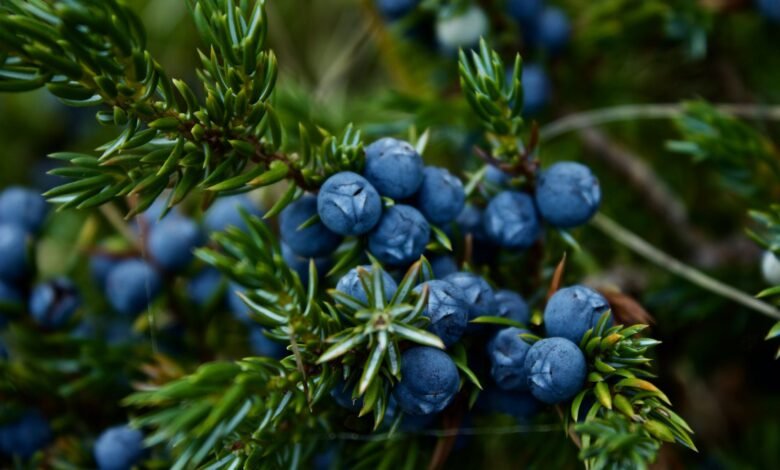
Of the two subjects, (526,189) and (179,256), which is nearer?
(526,189)

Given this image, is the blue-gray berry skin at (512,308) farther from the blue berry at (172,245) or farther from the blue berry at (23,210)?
the blue berry at (23,210)

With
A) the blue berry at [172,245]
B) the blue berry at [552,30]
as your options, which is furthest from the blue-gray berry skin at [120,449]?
the blue berry at [552,30]

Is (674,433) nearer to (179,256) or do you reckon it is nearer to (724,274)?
(724,274)

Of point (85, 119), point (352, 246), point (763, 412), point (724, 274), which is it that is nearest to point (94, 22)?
point (352, 246)

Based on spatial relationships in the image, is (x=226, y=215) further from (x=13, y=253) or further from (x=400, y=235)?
(x=400, y=235)

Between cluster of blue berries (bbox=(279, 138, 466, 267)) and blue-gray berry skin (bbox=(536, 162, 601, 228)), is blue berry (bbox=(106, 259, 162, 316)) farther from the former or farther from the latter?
blue-gray berry skin (bbox=(536, 162, 601, 228))

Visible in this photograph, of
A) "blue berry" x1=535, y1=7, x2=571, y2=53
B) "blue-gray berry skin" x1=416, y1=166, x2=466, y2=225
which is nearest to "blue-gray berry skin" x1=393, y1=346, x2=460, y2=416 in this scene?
"blue-gray berry skin" x1=416, y1=166, x2=466, y2=225
